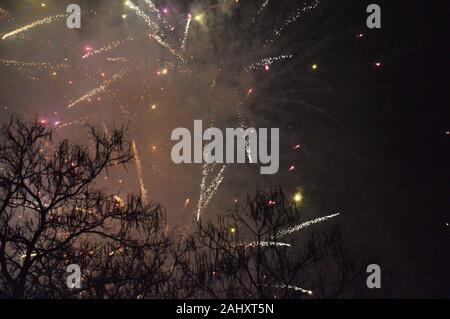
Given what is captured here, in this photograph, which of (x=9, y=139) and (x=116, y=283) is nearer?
(x=9, y=139)

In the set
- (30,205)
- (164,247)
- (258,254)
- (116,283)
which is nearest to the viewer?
(30,205)

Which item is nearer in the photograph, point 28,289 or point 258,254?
point 28,289

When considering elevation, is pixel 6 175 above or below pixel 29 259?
above
